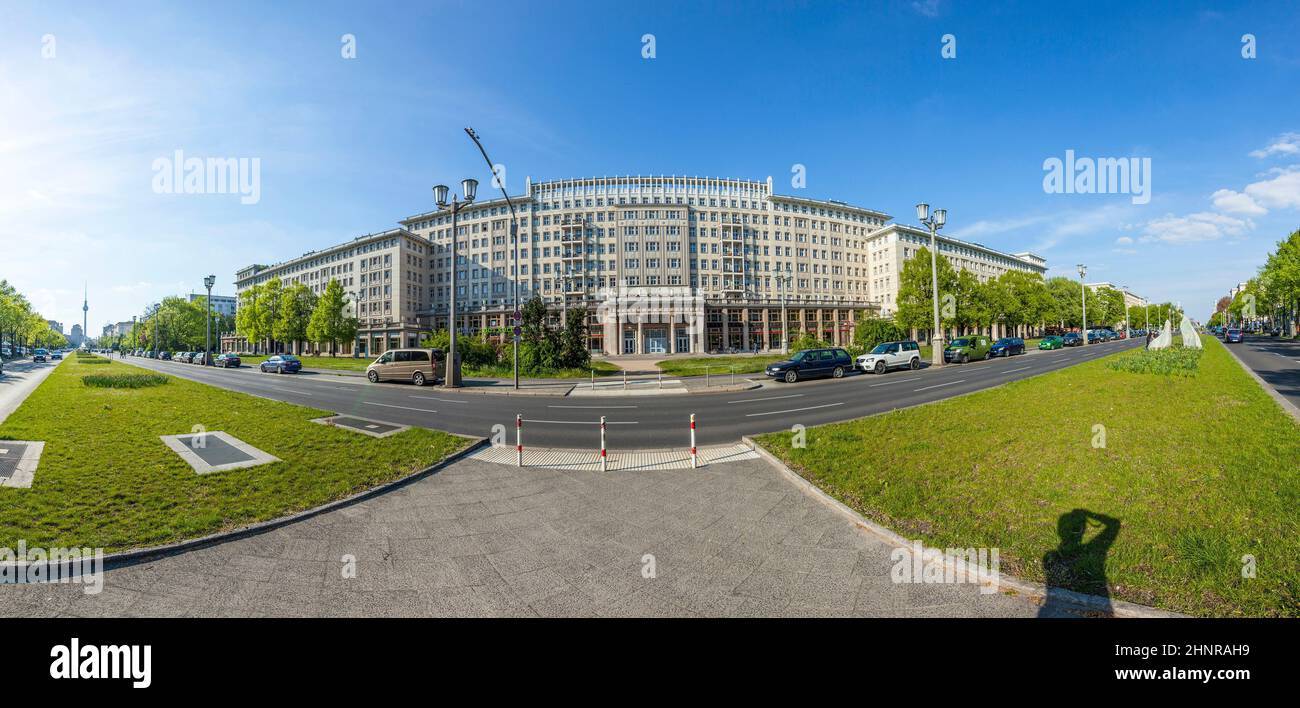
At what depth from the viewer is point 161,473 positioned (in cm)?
697

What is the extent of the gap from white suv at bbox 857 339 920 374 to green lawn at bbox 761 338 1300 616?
15921mm

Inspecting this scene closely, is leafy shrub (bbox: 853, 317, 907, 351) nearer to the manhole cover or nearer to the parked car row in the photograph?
the parked car row

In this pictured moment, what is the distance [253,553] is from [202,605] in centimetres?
106

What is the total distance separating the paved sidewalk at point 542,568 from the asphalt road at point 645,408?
4.27 meters

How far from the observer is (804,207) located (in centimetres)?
8419

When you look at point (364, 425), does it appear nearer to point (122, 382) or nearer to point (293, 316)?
point (122, 382)

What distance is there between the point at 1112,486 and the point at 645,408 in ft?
39.8

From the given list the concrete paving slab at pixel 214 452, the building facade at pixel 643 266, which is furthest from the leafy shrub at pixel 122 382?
the building facade at pixel 643 266

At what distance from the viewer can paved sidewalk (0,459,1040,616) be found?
145 inches

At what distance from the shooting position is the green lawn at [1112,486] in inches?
146

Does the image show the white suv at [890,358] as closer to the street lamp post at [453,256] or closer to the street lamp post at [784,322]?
the street lamp post at [784,322]
